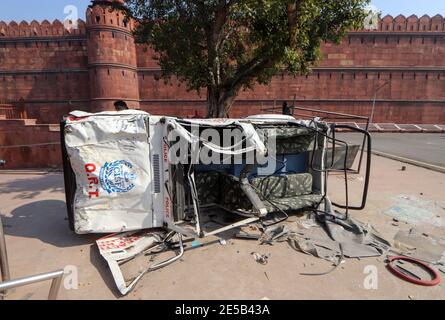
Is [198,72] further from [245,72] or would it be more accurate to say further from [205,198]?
[205,198]

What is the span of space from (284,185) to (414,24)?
101 feet

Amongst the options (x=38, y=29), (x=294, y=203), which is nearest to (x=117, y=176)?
(x=294, y=203)

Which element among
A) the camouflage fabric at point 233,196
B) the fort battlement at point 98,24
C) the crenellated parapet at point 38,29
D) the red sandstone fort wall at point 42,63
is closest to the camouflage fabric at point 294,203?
the camouflage fabric at point 233,196

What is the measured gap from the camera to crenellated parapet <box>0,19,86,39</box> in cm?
2289

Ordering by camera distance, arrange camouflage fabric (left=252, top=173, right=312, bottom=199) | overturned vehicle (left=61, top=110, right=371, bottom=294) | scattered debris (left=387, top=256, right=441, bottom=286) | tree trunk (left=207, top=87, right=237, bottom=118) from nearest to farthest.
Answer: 1. scattered debris (left=387, top=256, right=441, bottom=286)
2. overturned vehicle (left=61, top=110, right=371, bottom=294)
3. camouflage fabric (left=252, top=173, right=312, bottom=199)
4. tree trunk (left=207, top=87, right=237, bottom=118)

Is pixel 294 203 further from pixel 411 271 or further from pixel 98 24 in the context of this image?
pixel 98 24

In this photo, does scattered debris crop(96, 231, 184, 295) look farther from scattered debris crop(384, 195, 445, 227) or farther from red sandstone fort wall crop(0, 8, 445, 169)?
red sandstone fort wall crop(0, 8, 445, 169)

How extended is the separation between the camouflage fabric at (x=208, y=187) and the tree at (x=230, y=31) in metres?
3.73

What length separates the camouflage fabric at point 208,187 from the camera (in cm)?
558

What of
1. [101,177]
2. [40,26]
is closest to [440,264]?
[101,177]

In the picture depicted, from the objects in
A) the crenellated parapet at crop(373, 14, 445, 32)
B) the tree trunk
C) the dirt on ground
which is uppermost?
the crenellated parapet at crop(373, 14, 445, 32)

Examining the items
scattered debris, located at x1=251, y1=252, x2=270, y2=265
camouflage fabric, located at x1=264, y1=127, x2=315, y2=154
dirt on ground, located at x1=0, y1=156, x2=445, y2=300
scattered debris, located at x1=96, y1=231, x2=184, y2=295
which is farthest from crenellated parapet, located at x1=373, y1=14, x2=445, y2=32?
scattered debris, located at x1=96, y1=231, x2=184, y2=295

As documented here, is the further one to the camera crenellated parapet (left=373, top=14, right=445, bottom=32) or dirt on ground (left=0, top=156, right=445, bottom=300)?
crenellated parapet (left=373, top=14, right=445, bottom=32)

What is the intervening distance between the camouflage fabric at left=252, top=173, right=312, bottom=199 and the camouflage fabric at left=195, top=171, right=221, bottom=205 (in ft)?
3.18
